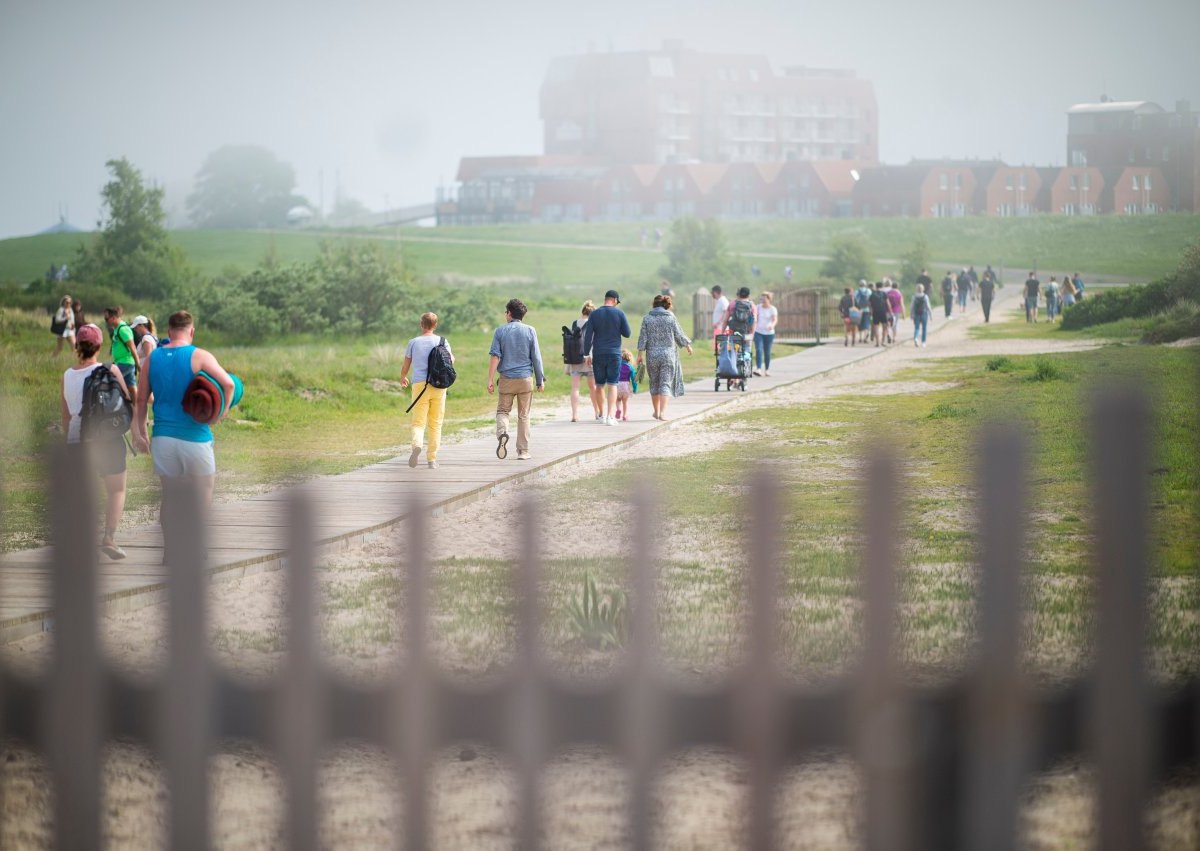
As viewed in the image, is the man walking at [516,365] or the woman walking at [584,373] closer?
the man walking at [516,365]

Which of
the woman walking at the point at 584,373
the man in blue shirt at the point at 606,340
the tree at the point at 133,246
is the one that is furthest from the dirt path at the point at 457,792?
the tree at the point at 133,246

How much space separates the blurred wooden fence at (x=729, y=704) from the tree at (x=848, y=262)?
7176cm

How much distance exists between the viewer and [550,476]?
1405cm

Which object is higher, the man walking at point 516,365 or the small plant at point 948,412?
the man walking at point 516,365

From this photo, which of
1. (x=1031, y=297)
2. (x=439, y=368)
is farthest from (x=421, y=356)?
(x=1031, y=297)

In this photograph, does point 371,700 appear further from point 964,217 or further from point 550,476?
point 964,217

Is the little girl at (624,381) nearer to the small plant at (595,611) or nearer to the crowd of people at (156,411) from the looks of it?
the crowd of people at (156,411)

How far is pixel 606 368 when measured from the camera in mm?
18375

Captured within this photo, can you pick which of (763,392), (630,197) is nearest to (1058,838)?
(763,392)

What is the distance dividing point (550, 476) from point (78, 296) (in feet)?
160

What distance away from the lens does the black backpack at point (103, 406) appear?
9453 mm

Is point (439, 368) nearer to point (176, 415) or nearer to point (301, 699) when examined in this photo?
point (176, 415)

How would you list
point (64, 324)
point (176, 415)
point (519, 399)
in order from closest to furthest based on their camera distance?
point (176, 415) → point (519, 399) → point (64, 324)

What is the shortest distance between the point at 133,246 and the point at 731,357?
48406 millimetres
